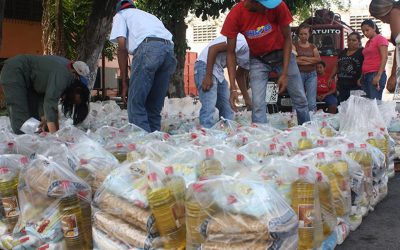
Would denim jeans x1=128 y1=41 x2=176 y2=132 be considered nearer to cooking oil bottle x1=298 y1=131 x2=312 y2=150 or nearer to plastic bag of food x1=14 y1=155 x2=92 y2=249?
cooking oil bottle x1=298 y1=131 x2=312 y2=150

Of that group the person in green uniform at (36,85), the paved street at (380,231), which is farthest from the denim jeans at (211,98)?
the paved street at (380,231)

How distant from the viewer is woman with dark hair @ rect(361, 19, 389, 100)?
6.37 m

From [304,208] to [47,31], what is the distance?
8.20 meters

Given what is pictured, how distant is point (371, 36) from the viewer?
21.8 feet

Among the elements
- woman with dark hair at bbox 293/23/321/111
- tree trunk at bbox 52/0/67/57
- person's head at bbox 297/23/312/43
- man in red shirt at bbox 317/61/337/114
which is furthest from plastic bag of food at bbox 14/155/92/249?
tree trunk at bbox 52/0/67/57

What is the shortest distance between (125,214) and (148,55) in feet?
8.27

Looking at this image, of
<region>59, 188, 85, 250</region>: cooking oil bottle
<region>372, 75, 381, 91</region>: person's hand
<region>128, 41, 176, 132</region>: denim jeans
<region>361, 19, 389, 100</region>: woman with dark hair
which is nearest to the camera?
<region>59, 188, 85, 250</region>: cooking oil bottle

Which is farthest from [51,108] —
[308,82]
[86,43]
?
[86,43]

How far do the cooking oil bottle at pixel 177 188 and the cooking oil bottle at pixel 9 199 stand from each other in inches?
35.1

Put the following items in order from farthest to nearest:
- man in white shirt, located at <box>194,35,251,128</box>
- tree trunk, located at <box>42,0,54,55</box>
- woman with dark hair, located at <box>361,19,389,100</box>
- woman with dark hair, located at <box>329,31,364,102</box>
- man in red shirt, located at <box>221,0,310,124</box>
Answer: tree trunk, located at <box>42,0,54,55</box>
woman with dark hair, located at <box>329,31,364,102</box>
woman with dark hair, located at <box>361,19,389,100</box>
man in white shirt, located at <box>194,35,251,128</box>
man in red shirt, located at <box>221,0,310,124</box>

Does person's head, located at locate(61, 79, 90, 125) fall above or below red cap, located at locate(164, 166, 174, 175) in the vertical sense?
above

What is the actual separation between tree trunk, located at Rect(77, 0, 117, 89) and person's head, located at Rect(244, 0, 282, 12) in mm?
4114

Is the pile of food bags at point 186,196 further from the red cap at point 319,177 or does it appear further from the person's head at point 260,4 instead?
the person's head at point 260,4

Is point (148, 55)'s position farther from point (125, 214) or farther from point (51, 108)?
point (125, 214)
